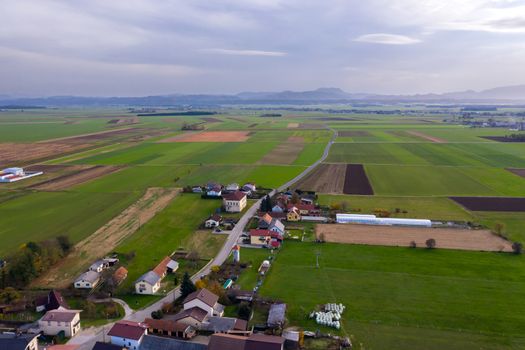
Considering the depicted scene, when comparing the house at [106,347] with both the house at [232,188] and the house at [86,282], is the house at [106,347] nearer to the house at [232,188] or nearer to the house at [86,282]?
the house at [86,282]

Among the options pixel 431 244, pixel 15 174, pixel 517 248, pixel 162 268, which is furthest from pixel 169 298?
pixel 15 174

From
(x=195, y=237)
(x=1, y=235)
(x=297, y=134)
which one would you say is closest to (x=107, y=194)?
(x=1, y=235)

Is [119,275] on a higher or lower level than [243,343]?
lower

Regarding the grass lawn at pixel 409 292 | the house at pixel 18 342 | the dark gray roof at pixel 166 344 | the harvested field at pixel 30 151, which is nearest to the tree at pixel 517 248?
the grass lawn at pixel 409 292

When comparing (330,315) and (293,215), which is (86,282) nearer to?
(330,315)

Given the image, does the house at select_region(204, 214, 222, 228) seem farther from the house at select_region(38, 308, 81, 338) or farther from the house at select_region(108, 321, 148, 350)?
the house at select_region(108, 321, 148, 350)

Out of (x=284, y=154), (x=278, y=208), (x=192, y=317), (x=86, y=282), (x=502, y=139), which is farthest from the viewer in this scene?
(x=502, y=139)
